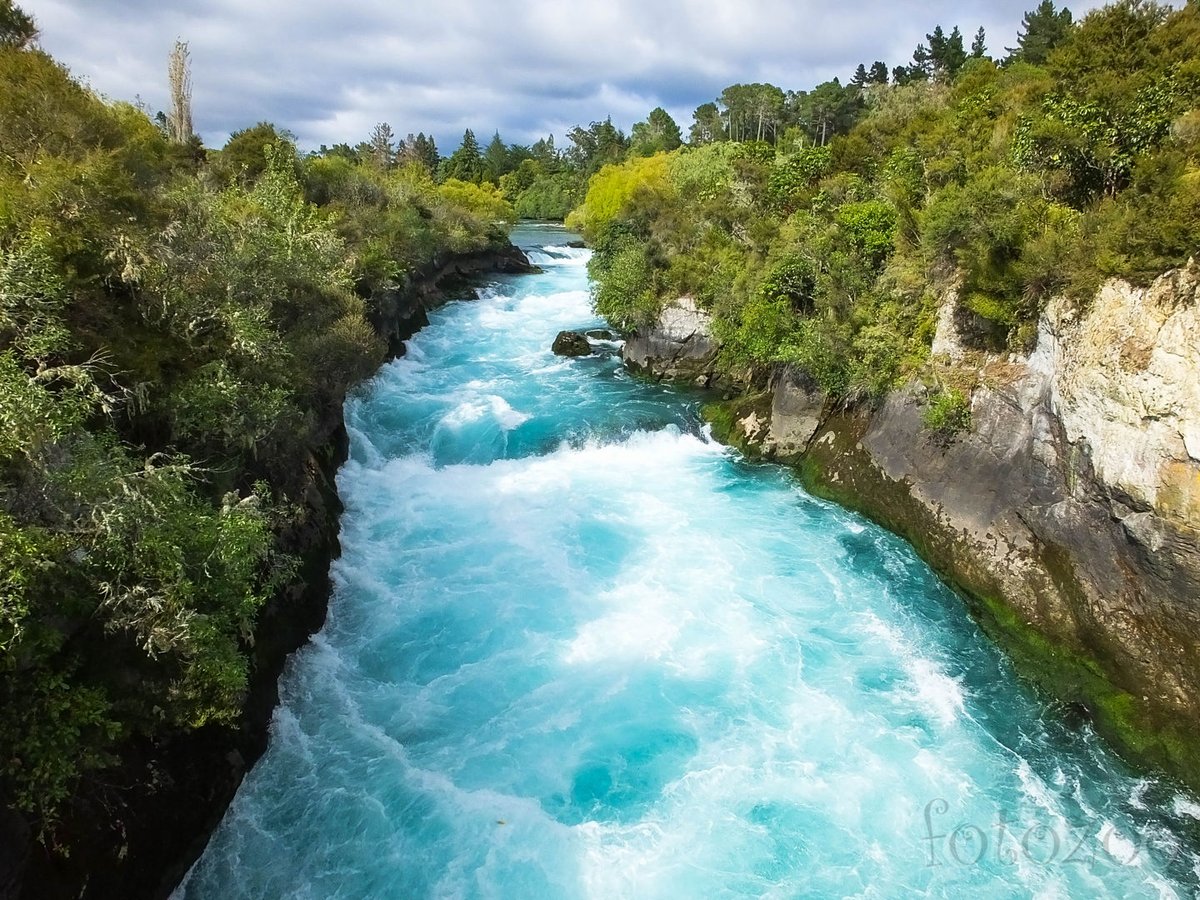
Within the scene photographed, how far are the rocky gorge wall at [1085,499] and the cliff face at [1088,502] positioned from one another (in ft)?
0.10

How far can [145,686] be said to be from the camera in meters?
9.21

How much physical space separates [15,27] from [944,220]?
2789cm

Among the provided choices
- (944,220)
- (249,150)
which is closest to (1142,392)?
(944,220)

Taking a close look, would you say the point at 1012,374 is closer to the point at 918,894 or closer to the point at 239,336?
the point at 918,894

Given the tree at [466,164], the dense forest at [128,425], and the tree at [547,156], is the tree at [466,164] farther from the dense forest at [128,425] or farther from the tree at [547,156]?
the dense forest at [128,425]

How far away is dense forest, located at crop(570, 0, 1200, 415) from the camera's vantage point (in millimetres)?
15406

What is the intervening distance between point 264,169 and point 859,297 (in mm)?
32725

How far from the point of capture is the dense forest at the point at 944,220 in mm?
15406

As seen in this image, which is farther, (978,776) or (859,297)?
(859,297)

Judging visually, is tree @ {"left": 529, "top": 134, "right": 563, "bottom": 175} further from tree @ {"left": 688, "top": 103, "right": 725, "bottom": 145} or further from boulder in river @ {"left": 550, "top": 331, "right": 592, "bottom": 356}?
boulder in river @ {"left": 550, "top": 331, "right": 592, "bottom": 356}

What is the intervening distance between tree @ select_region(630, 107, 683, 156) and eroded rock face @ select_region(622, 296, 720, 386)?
80160 mm

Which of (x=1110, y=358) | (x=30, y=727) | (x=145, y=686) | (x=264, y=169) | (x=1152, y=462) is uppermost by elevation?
(x=264, y=169)

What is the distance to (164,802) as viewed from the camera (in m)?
10.1

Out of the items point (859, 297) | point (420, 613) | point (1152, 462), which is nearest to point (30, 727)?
point (420, 613)
